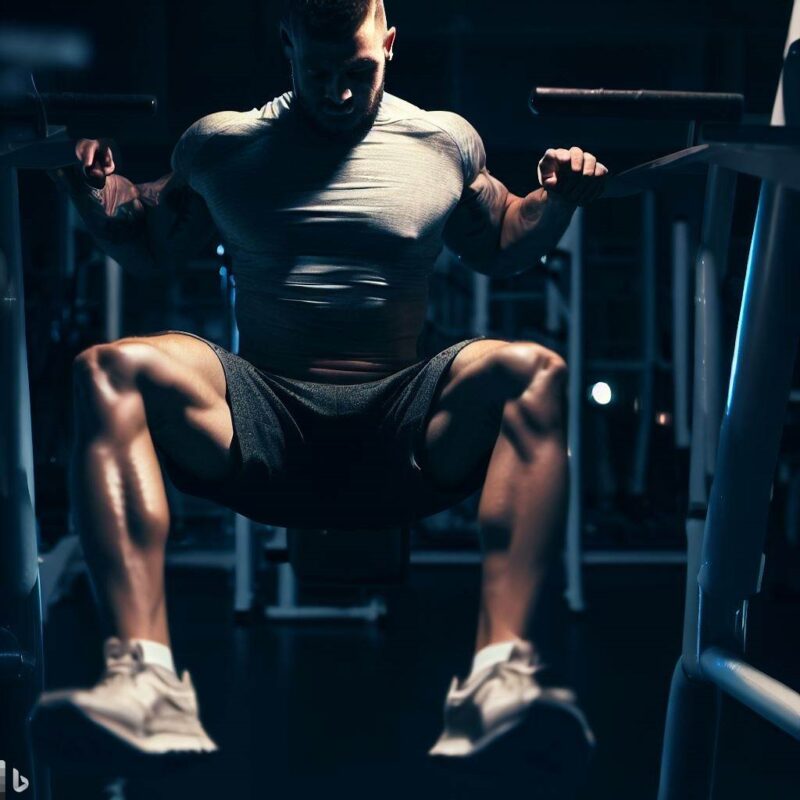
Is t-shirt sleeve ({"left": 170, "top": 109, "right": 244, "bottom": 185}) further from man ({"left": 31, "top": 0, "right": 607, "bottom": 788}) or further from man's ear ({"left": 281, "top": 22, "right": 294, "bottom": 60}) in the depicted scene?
man's ear ({"left": 281, "top": 22, "right": 294, "bottom": 60})

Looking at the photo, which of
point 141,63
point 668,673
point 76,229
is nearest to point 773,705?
point 668,673

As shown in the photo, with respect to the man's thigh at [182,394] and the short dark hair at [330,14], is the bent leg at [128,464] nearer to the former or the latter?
the man's thigh at [182,394]

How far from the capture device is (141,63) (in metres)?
4.90

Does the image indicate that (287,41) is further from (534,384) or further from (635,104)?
(534,384)

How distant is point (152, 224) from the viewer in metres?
1.52

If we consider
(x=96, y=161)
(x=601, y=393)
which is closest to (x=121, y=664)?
(x=96, y=161)

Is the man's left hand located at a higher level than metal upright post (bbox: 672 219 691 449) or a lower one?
higher

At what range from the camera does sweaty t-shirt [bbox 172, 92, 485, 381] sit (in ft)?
4.70

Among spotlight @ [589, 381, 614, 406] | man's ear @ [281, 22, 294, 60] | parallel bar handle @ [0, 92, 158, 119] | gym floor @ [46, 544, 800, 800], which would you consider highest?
man's ear @ [281, 22, 294, 60]

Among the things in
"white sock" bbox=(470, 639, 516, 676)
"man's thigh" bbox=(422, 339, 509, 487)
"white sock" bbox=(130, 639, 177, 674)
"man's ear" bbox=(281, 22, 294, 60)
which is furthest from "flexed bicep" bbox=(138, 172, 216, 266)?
"white sock" bbox=(470, 639, 516, 676)

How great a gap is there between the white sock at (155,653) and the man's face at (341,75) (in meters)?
0.68

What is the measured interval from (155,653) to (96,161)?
604mm

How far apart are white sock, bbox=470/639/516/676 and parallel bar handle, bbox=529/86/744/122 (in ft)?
1.99

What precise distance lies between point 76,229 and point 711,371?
3331mm
